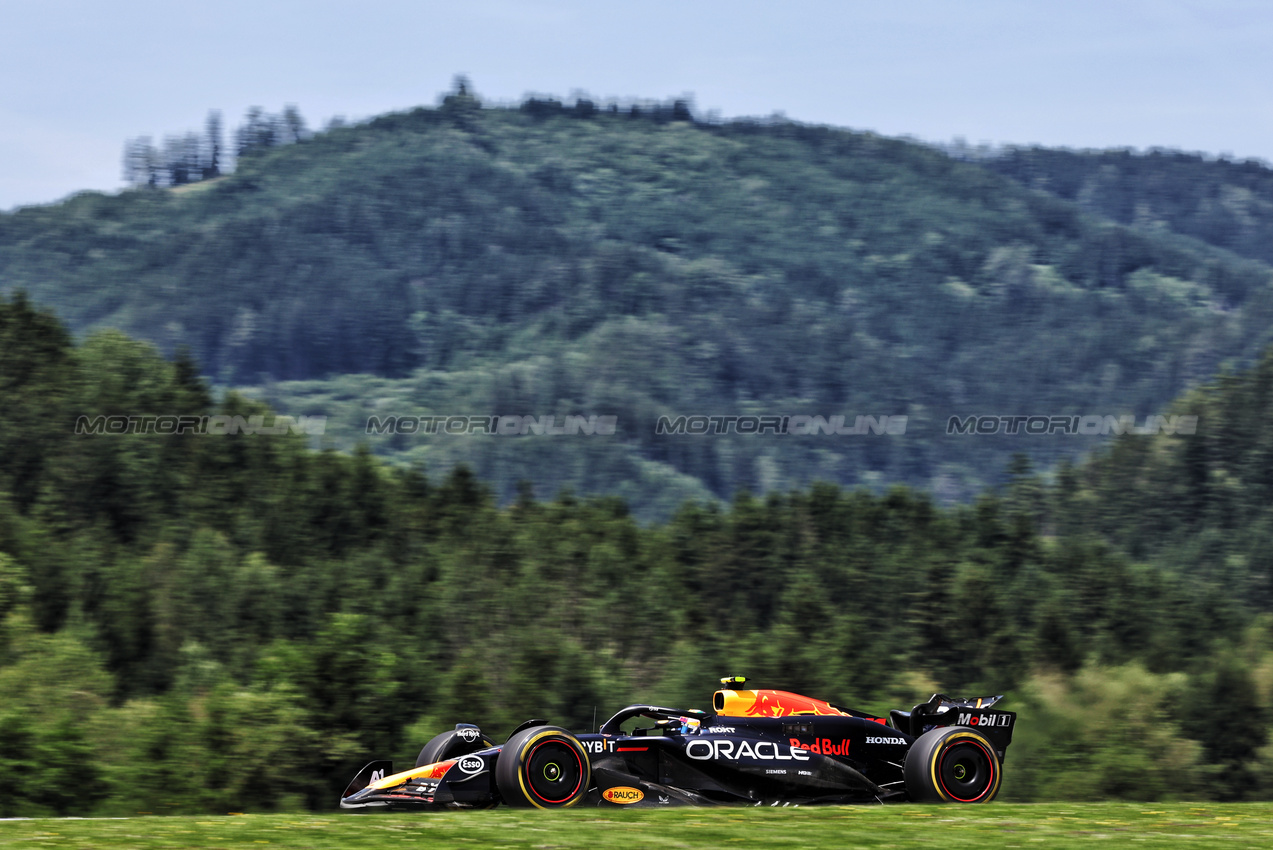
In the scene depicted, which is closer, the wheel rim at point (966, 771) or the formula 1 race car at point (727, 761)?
the formula 1 race car at point (727, 761)

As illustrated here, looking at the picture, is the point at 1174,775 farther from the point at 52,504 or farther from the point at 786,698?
the point at 52,504

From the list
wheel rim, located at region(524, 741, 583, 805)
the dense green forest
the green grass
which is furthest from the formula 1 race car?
the dense green forest

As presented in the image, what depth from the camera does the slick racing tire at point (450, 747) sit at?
14719mm

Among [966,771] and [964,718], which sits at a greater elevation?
[964,718]

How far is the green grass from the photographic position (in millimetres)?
10039

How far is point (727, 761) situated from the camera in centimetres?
1486

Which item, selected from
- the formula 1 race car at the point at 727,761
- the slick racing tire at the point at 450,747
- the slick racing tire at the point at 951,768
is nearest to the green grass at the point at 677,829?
the formula 1 race car at the point at 727,761

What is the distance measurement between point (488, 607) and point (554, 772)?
4196 centimetres

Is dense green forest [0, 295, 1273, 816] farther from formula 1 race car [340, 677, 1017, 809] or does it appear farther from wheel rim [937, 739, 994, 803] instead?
wheel rim [937, 739, 994, 803]

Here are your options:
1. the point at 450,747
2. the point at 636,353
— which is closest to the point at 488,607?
the point at 450,747

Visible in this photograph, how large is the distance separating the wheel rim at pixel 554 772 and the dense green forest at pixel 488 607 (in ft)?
60.5

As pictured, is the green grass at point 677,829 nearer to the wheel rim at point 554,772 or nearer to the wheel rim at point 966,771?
the wheel rim at point 554,772

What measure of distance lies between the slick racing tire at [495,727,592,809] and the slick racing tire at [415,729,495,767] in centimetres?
126

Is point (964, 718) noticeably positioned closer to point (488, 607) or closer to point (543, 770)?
point (543, 770)
